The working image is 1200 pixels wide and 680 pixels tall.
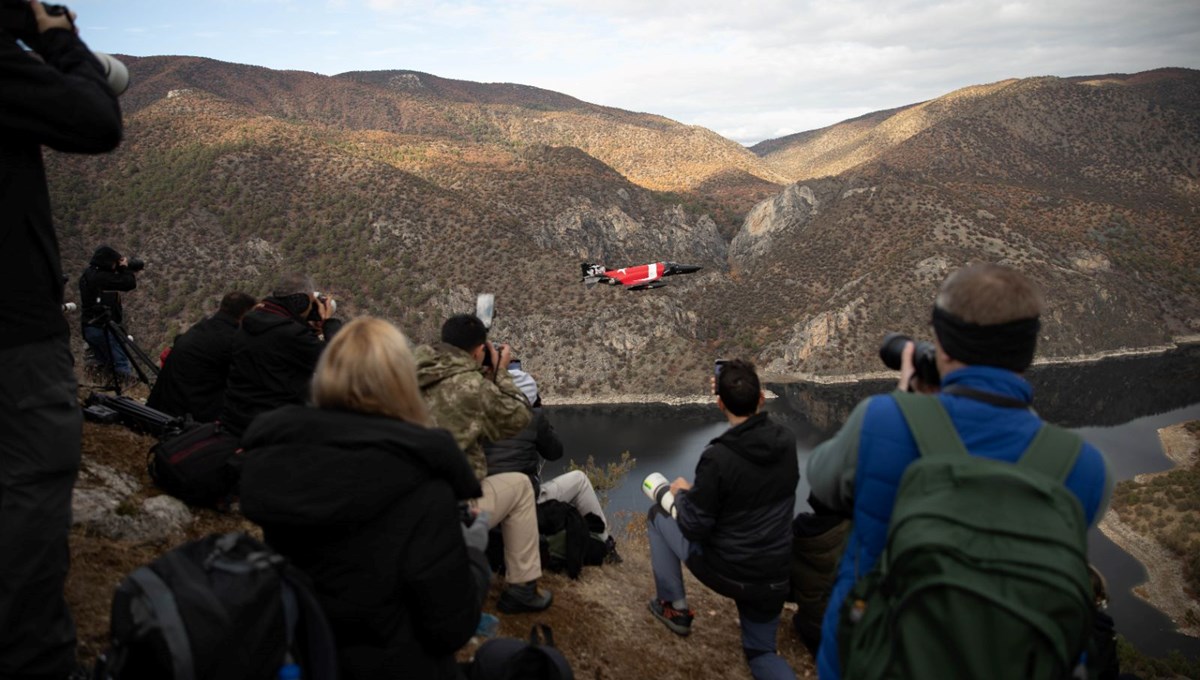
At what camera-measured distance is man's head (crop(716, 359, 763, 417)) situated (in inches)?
155

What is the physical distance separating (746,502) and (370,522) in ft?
8.16

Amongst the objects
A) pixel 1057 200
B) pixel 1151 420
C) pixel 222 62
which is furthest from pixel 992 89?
pixel 222 62

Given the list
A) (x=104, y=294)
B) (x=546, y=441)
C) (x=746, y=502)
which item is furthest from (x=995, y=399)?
(x=104, y=294)

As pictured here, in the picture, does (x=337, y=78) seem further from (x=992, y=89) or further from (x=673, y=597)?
(x=673, y=597)

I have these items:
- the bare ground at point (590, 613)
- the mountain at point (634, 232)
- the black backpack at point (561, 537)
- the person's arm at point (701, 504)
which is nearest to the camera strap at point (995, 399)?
the person's arm at point (701, 504)

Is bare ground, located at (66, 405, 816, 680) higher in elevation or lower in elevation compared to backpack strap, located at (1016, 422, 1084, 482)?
lower

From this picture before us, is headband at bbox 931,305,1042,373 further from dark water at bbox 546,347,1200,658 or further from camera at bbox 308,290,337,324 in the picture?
dark water at bbox 546,347,1200,658

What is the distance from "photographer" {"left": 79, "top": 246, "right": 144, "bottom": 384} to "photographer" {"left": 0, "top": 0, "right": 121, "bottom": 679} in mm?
5649

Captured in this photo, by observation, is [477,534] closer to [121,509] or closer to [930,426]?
[930,426]

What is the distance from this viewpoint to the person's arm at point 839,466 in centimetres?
196

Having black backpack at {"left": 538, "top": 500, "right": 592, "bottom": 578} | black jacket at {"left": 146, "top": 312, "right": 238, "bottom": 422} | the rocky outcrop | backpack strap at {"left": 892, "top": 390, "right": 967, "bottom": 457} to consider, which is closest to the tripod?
black jacket at {"left": 146, "top": 312, "right": 238, "bottom": 422}

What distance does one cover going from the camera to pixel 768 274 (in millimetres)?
78062

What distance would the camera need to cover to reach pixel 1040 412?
4709 centimetres

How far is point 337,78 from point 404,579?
486 feet
